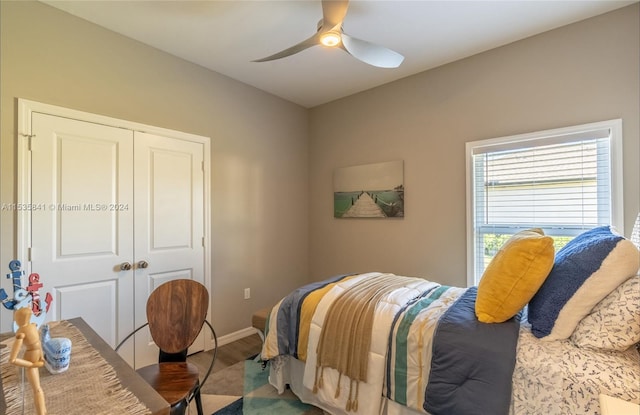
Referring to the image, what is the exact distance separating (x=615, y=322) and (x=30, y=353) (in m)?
2.05

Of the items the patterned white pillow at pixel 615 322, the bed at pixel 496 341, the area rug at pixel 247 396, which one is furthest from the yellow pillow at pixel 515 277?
the area rug at pixel 247 396

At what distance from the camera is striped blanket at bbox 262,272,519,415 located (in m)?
1.37

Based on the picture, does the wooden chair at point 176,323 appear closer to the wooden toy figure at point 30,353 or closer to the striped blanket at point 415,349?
the striped blanket at point 415,349

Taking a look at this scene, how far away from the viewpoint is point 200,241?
293cm

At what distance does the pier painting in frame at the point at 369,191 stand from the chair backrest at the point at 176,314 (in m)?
2.16

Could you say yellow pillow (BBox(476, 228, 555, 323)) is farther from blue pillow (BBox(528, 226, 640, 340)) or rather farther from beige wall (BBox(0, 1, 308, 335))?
beige wall (BBox(0, 1, 308, 335))

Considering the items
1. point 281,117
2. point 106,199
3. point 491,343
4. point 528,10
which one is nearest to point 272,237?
point 281,117

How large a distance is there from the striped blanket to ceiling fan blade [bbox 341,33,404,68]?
1.64 meters

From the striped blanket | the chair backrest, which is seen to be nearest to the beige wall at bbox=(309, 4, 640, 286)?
the striped blanket

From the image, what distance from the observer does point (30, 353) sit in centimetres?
81

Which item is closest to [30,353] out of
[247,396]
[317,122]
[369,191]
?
[247,396]

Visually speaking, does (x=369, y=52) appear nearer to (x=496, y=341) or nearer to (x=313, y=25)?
(x=313, y=25)

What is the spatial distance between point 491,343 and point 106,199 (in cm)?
275

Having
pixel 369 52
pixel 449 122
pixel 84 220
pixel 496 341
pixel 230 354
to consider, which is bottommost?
pixel 230 354
